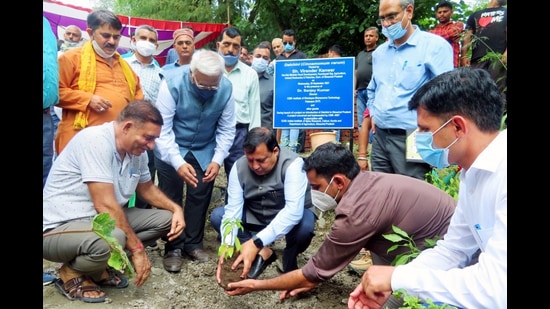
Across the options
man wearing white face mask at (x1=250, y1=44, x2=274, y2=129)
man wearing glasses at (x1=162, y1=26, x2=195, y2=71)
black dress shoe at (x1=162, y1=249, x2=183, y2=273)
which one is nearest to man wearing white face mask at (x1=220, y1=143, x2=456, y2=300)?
black dress shoe at (x1=162, y1=249, x2=183, y2=273)

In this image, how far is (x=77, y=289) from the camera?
2.85 m

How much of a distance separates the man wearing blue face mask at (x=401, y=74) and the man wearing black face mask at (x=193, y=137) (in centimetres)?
133

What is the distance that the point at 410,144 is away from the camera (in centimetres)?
324

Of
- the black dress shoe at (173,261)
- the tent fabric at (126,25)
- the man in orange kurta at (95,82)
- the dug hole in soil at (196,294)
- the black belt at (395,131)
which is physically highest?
the tent fabric at (126,25)

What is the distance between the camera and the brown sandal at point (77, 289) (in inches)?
112

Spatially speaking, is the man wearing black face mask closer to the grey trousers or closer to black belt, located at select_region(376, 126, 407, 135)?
the grey trousers

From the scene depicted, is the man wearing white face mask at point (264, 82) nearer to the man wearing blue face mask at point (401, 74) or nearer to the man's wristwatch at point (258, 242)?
the man wearing blue face mask at point (401, 74)

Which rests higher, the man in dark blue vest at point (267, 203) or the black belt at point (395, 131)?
the black belt at point (395, 131)

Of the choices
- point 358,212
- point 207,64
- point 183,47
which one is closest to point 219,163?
point 207,64

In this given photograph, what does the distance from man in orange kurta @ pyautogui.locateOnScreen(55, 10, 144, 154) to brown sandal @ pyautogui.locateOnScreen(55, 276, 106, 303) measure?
1133 mm

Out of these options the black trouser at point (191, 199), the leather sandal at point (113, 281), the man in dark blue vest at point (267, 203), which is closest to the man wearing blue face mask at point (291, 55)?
the black trouser at point (191, 199)

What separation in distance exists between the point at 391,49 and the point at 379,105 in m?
0.44

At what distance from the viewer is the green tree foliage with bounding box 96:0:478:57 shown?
945 centimetres

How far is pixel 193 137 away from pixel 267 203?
0.92 metres
